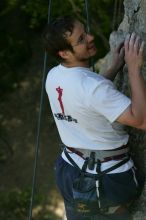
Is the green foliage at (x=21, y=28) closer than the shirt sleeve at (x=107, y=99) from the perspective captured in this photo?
No

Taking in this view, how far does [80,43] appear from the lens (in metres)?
2.54

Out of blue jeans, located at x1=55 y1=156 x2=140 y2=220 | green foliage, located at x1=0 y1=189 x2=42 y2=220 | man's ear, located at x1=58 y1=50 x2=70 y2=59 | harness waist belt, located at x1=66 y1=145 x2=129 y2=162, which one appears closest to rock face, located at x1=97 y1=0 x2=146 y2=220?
blue jeans, located at x1=55 y1=156 x2=140 y2=220

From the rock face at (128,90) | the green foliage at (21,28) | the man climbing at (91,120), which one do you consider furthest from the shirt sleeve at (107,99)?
the green foliage at (21,28)

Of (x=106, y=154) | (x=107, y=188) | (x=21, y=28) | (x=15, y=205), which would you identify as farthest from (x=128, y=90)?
(x=21, y=28)

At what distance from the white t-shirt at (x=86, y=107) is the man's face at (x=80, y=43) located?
0.22 ft

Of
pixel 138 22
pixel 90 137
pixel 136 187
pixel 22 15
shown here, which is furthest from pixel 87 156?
pixel 22 15

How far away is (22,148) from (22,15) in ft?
8.89

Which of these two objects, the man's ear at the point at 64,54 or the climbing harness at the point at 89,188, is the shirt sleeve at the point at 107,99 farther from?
the climbing harness at the point at 89,188

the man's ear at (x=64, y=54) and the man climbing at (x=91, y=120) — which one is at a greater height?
the man's ear at (x=64, y=54)

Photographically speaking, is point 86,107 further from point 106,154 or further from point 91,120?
point 106,154

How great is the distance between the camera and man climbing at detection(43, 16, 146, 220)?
2.39 meters

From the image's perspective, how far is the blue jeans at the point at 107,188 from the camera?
2617mm

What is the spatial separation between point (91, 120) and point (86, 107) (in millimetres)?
93

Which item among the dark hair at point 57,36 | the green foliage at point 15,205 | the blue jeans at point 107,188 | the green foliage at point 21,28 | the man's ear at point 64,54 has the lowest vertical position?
the green foliage at point 15,205
